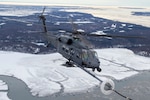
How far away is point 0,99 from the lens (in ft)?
89.2

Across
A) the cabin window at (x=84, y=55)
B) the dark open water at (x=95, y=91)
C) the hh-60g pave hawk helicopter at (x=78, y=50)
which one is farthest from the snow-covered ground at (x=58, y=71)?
the cabin window at (x=84, y=55)

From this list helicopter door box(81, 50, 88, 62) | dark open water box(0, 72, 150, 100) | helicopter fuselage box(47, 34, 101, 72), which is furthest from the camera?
dark open water box(0, 72, 150, 100)

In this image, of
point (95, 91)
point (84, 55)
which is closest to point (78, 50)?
point (84, 55)

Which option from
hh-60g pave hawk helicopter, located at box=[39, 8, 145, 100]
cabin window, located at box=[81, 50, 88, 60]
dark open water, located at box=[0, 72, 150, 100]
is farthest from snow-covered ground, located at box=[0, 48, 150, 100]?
cabin window, located at box=[81, 50, 88, 60]

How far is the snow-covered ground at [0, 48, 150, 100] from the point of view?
3099cm

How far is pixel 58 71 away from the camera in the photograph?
3616 cm

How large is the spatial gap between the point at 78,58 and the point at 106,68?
848 inches

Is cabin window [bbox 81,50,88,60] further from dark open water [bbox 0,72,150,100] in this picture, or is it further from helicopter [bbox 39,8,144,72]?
dark open water [bbox 0,72,150,100]

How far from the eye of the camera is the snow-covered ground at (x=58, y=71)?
31.0m

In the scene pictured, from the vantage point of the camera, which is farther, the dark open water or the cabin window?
the dark open water

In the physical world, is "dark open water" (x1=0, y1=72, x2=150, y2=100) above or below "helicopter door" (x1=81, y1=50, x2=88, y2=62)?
below

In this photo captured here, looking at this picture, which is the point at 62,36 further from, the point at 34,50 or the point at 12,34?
the point at 12,34

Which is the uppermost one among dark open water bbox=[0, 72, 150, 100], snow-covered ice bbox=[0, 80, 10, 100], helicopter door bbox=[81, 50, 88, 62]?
helicopter door bbox=[81, 50, 88, 62]

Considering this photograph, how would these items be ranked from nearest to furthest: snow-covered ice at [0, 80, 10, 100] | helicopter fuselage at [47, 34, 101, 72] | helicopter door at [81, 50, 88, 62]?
1. helicopter fuselage at [47, 34, 101, 72]
2. helicopter door at [81, 50, 88, 62]
3. snow-covered ice at [0, 80, 10, 100]
